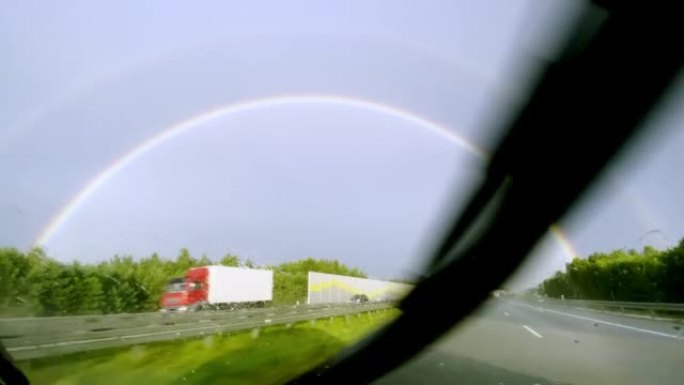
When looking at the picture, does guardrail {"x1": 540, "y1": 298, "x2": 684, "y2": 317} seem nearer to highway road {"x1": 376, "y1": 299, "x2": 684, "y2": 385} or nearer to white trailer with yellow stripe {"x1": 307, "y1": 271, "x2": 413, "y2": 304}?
highway road {"x1": 376, "y1": 299, "x2": 684, "y2": 385}

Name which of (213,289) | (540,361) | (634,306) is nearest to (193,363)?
(540,361)

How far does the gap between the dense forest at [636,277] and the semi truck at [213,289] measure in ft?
50.6

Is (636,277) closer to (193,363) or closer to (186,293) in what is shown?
(186,293)

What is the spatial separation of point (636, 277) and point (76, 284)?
136 ft

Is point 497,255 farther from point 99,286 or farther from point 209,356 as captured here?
point 99,286

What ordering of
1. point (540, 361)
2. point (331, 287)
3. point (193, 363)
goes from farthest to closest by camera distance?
point (331, 287)
point (540, 361)
point (193, 363)

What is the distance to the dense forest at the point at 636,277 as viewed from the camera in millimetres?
37188

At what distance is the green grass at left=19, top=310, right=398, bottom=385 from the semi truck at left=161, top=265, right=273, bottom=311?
46.0 ft

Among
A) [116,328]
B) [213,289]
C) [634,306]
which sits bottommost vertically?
[116,328]

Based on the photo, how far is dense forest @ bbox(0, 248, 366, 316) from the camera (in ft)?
53.3

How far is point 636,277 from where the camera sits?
46594mm

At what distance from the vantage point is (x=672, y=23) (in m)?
3.19

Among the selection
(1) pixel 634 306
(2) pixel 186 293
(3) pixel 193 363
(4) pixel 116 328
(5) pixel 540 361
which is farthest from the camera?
(1) pixel 634 306

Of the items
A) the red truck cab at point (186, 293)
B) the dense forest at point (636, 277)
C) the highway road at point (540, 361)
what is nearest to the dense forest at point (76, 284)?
the red truck cab at point (186, 293)
